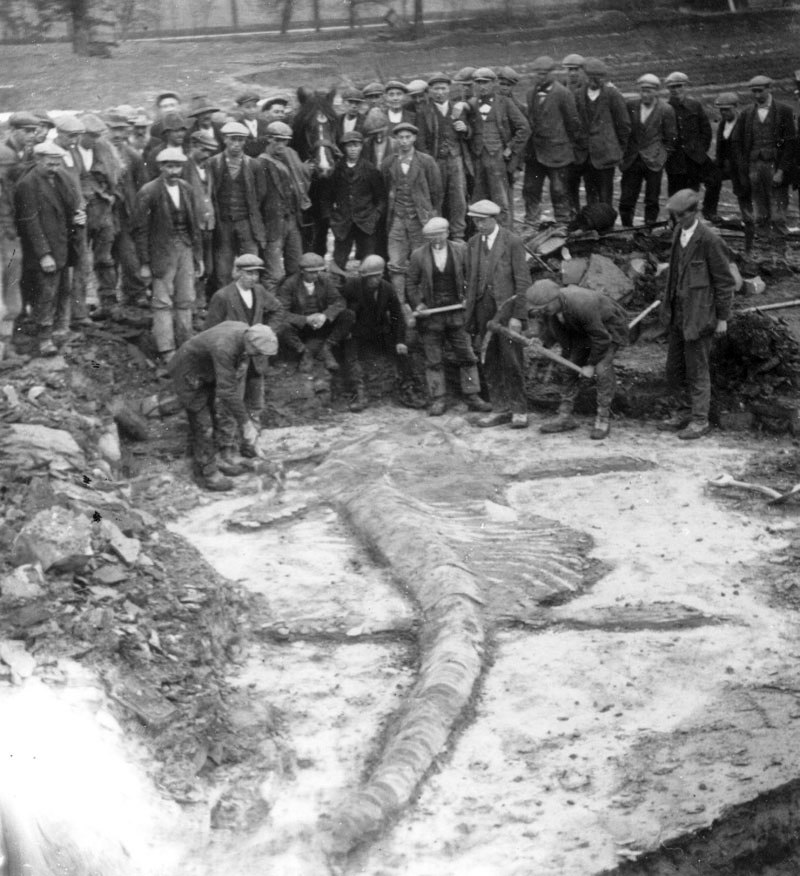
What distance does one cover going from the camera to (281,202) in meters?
12.6

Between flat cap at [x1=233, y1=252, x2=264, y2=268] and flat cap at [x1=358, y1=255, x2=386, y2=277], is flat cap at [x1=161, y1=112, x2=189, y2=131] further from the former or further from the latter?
flat cap at [x1=358, y1=255, x2=386, y2=277]

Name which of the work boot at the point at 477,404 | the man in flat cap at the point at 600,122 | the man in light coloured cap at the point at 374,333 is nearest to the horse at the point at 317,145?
the man in light coloured cap at the point at 374,333

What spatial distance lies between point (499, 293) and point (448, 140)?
71.5 inches

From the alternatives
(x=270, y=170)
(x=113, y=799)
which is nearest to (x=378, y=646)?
(x=113, y=799)

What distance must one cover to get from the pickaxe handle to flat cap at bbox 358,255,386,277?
116 cm

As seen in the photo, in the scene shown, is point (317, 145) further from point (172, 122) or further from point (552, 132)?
point (552, 132)

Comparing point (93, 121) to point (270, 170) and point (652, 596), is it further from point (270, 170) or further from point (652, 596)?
point (652, 596)

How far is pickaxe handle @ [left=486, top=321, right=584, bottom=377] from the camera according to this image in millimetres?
12375

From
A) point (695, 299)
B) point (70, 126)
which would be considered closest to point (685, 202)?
point (695, 299)

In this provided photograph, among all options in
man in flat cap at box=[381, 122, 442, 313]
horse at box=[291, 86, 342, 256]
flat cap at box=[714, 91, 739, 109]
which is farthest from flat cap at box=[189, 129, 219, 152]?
flat cap at box=[714, 91, 739, 109]

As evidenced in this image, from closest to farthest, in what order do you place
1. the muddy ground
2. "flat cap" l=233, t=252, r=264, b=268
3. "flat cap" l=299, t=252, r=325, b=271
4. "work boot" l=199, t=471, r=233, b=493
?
1. the muddy ground
2. "work boot" l=199, t=471, r=233, b=493
3. "flat cap" l=233, t=252, r=264, b=268
4. "flat cap" l=299, t=252, r=325, b=271

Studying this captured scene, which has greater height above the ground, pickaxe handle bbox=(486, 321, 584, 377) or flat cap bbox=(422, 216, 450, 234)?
flat cap bbox=(422, 216, 450, 234)

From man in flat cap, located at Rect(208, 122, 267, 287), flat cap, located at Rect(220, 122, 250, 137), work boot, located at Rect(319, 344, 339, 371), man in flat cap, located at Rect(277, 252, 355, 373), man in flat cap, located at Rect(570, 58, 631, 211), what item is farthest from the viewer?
man in flat cap, located at Rect(570, 58, 631, 211)

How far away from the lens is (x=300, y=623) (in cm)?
910
